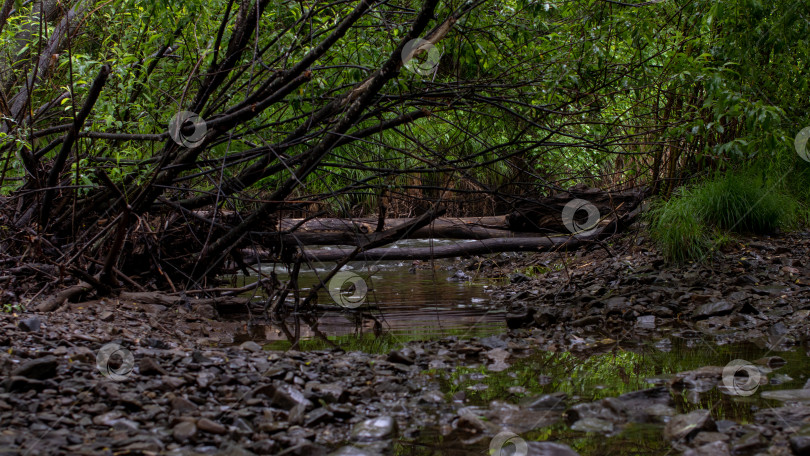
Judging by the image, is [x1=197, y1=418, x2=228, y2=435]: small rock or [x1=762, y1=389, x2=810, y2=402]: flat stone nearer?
[x1=197, y1=418, x2=228, y2=435]: small rock

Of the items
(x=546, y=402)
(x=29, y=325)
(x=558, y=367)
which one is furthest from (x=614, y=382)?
(x=29, y=325)

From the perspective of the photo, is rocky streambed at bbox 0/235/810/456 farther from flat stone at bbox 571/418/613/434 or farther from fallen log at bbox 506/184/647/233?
fallen log at bbox 506/184/647/233

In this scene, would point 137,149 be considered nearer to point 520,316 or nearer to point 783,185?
point 520,316

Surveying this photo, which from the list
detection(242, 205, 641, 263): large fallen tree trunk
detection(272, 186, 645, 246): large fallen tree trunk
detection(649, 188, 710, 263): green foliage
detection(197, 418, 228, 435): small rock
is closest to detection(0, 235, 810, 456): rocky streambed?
detection(197, 418, 228, 435): small rock

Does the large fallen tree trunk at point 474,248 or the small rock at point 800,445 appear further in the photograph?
the large fallen tree trunk at point 474,248

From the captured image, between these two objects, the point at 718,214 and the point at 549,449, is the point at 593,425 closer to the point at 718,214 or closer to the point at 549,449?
the point at 549,449

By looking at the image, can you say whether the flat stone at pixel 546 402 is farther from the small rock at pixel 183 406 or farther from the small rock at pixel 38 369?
the small rock at pixel 38 369

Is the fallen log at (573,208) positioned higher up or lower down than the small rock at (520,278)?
higher up

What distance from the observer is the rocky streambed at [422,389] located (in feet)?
5.78

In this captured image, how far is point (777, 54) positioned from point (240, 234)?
3.99 meters

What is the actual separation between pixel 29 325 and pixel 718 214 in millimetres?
4836

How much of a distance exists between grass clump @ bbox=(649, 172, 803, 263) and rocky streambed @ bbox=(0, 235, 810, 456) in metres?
1.09

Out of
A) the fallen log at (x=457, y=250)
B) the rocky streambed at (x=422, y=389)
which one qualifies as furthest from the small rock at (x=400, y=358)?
the fallen log at (x=457, y=250)

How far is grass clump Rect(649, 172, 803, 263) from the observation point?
15.7 ft
